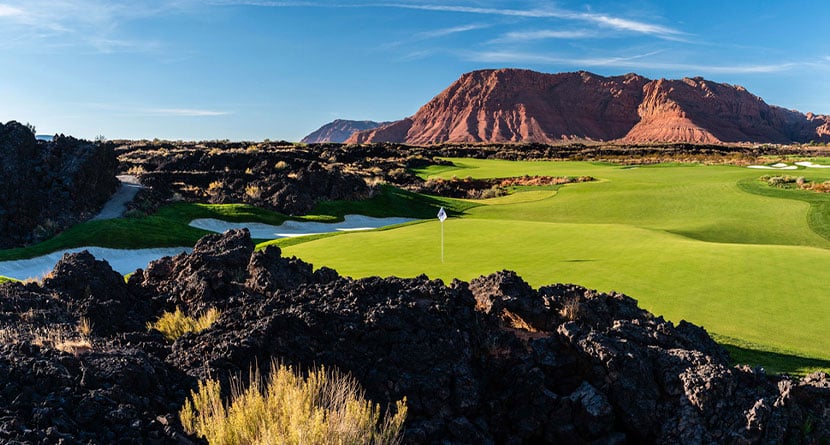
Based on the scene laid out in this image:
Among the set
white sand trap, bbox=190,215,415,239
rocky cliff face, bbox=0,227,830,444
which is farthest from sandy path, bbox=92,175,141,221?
rocky cliff face, bbox=0,227,830,444

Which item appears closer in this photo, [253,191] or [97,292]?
[97,292]

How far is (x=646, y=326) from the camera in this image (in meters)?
6.08

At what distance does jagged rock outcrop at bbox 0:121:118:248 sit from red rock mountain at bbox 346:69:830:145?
14724 cm

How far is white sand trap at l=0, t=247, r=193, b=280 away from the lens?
631 inches

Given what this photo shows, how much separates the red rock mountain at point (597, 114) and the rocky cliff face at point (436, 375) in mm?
164321

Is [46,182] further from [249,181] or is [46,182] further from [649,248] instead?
[649,248]

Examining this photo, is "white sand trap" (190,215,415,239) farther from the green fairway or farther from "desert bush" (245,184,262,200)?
the green fairway

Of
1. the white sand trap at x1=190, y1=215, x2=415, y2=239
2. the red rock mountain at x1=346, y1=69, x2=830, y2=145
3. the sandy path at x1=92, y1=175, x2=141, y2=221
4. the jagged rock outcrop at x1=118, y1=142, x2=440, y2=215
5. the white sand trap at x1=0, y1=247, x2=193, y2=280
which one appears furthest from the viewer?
the red rock mountain at x1=346, y1=69, x2=830, y2=145

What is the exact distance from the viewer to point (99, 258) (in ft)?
58.1

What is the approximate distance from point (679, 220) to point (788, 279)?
15275 millimetres

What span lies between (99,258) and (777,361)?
1854 centimetres

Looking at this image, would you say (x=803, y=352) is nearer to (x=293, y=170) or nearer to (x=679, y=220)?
(x=679, y=220)

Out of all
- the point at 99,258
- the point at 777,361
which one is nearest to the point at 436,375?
the point at 777,361

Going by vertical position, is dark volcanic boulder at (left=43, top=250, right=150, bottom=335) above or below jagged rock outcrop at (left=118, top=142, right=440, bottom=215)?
below
